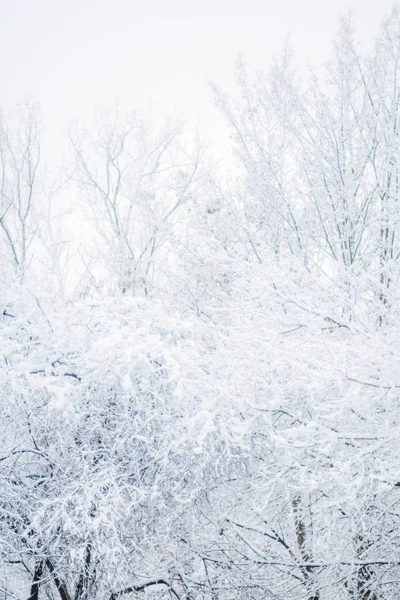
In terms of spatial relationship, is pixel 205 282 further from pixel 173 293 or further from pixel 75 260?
pixel 75 260

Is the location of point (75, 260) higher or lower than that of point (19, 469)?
higher

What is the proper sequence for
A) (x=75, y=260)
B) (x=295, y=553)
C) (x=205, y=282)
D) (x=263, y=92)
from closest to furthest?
(x=295, y=553) → (x=263, y=92) → (x=205, y=282) → (x=75, y=260)

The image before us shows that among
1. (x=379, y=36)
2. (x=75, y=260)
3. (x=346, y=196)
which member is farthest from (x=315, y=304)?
(x=75, y=260)

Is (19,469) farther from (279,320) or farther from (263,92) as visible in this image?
(263,92)

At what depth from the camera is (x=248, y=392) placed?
406 centimetres

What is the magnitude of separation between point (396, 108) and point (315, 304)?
128 inches

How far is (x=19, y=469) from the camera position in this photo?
4.33 m

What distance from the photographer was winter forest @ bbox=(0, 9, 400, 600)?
3.60 meters

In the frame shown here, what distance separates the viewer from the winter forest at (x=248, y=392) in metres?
3.60

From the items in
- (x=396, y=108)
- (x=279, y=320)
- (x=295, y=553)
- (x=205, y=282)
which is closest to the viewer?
(x=279, y=320)

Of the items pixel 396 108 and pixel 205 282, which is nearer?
pixel 396 108

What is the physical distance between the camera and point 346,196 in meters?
5.25

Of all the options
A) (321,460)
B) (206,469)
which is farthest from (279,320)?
(206,469)

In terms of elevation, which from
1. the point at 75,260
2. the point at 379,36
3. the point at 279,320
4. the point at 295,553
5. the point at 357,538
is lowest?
the point at 295,553
